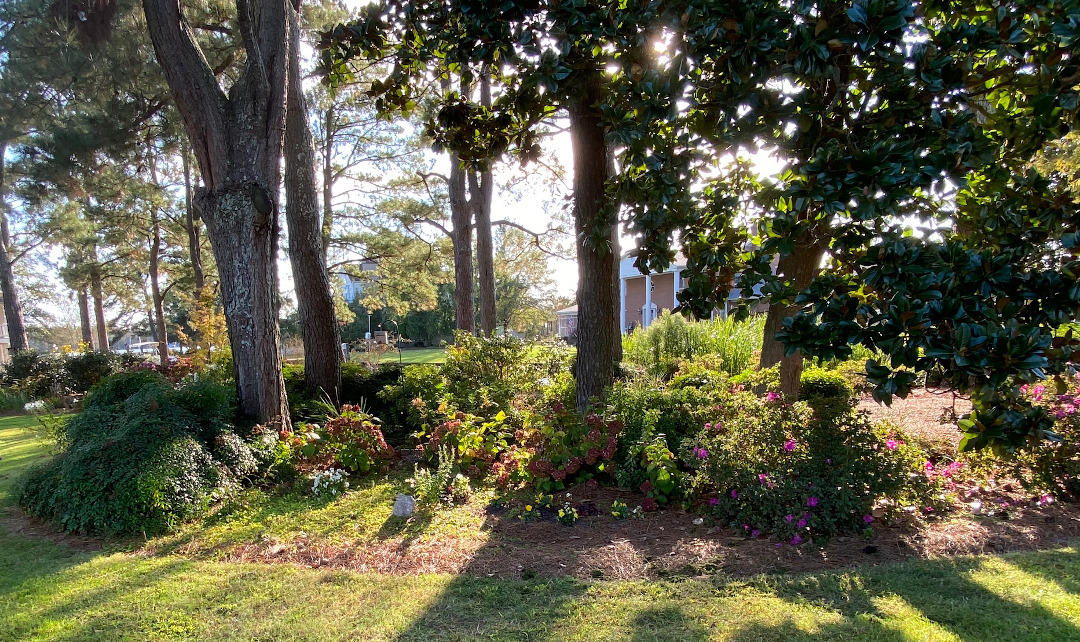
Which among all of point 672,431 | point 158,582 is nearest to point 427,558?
point 158,582

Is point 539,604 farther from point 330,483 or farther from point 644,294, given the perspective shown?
point 644,294

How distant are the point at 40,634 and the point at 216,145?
14.8 feet

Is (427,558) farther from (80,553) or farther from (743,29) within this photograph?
(743,29)

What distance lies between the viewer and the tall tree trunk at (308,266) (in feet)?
25.1

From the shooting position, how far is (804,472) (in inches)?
144

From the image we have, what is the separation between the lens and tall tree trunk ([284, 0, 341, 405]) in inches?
301

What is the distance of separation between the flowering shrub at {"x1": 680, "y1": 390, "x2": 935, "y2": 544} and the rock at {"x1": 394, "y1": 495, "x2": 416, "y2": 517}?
2249 millimetres

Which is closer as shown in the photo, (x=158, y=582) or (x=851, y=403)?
(x=158, y=582)

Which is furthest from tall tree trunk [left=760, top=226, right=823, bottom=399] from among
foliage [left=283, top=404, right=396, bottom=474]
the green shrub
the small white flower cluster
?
the green shrub

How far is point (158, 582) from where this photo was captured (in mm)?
3281

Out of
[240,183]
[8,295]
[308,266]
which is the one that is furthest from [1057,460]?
[8,295]

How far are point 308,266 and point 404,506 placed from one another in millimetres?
4609

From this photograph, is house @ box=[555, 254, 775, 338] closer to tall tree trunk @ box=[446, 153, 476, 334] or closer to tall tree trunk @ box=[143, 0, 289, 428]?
tall tree trunk @ box=[446, 153, 476, 334]

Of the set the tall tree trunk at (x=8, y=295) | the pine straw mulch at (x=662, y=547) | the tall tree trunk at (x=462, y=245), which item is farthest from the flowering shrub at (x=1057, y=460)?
the tall tree trunk at (x=8, y=295)
